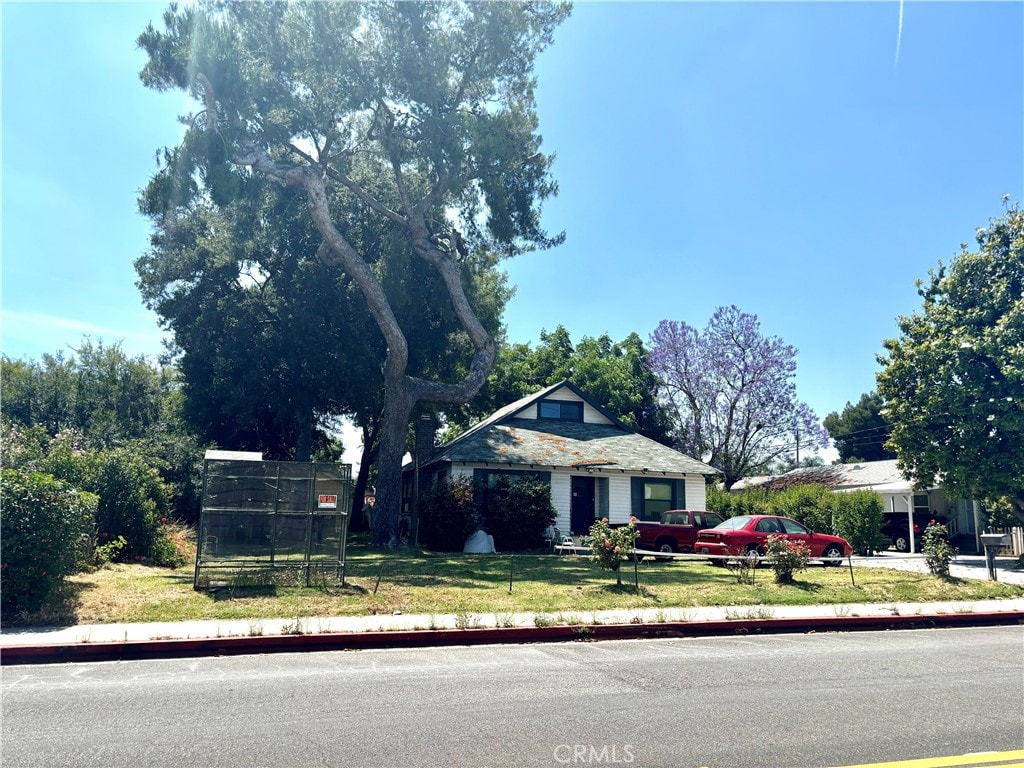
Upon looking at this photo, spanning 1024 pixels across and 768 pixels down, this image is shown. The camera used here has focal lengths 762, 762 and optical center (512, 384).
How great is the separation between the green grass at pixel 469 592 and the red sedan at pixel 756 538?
1.70m

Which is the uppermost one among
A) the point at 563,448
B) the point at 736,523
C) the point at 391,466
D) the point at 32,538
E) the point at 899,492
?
the point at 563,448

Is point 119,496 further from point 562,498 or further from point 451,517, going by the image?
point 562,498

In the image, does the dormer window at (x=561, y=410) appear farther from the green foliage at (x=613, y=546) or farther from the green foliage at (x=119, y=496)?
the green foliage at (x=613, y=546)

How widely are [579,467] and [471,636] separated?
16981 millimetres

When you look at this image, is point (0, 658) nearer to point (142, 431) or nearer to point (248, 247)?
point (248, 247)

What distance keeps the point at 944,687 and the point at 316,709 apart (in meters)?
6.15

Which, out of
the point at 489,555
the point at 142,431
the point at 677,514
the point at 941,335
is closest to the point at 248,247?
the point at 142,431

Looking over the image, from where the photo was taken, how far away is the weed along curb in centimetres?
895

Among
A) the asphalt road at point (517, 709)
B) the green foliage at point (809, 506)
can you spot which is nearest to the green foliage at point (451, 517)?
the green foliage at point (809, 506)

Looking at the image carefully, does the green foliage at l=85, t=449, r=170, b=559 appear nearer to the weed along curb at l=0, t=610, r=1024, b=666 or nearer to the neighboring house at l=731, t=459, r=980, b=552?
the weed along curb at l=0, t=610, r=1024, b=666

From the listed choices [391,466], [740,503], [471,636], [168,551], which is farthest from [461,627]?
[740,503]

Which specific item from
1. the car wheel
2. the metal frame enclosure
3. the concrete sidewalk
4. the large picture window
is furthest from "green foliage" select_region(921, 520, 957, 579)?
the metal frame enclosure

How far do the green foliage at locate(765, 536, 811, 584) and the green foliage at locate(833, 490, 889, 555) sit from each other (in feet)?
39.7

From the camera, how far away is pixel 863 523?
26250 mm
